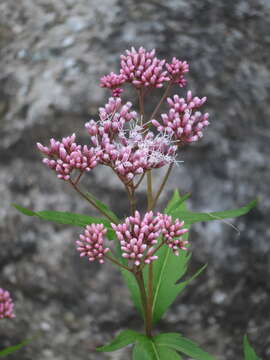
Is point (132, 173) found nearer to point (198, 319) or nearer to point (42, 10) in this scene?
point (198, 319)

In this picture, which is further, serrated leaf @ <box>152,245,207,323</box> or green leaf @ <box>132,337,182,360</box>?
serrated leaf @ <box>152,245,207,323</box>

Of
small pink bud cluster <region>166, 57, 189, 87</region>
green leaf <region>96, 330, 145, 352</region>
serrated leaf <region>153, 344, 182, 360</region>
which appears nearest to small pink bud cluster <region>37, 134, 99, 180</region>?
small pink bud cluster <region>166, 57, 189, 87</region>

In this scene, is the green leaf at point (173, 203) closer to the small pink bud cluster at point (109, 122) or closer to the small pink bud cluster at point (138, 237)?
the small pink bud cluster at point (138, 237)

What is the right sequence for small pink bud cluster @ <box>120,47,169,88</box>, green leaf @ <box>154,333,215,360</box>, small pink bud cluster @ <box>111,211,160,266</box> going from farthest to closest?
small pink bud cluster @ <box>120,47,169,88</box>, green leaf @ <box>154,333,215,360</box>, small pink bud cluster @ <box>111,211,160,266</box>

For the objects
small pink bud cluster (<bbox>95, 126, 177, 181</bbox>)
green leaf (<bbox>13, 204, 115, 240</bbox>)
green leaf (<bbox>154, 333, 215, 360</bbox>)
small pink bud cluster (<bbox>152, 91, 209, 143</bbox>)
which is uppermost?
small pink bud cluster (<bbox>152, 91, 209, 143</bbox>)

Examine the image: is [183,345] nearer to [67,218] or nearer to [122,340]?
[122,340]

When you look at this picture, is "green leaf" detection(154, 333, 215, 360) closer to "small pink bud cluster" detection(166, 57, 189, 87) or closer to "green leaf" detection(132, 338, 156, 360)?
"green leaf" detection(132, 338, 156, 360)

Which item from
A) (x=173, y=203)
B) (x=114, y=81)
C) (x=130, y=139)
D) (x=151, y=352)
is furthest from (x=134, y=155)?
(x=151, y=352)
